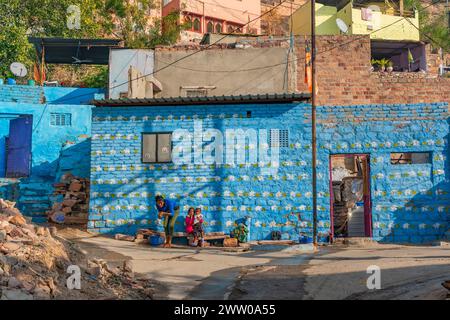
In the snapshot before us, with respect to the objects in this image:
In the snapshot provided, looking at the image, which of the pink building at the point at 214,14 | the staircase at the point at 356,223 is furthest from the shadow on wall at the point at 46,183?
the pink building at the point at 214,14

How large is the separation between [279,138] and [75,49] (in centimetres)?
1364

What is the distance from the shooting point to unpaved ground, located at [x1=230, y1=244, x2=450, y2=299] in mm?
9203

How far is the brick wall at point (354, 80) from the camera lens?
27.3 m

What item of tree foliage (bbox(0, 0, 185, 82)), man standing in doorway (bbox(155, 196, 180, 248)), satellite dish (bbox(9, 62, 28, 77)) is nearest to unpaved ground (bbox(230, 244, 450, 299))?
man standing in doorway (bbox(155, 196, 180, 248))

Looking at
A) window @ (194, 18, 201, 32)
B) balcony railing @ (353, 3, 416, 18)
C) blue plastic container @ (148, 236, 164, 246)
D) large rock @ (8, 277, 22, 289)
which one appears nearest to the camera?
large rock @ (8, 277, 22, 289)

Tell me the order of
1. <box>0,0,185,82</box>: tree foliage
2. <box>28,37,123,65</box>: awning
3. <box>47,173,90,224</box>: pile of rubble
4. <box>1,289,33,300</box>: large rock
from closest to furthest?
<box>1,289,33,300</box>: large rock < <box>47,173,90,224</box>: pile of rubble < <box>28,37,123,65</box>: awning < <box>0,0,185,82</box>: tree foliage

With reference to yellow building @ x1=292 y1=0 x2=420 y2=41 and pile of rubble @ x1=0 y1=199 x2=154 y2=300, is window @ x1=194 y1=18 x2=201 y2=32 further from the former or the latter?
pile of rubble @ x1=0 y1=199 x2=154 y2=300

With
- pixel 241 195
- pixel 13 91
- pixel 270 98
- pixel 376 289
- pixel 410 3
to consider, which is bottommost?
pixel 376 289

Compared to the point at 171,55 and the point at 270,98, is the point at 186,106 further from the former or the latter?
the point at 171,55

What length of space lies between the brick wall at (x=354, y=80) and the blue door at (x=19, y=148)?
12264mm

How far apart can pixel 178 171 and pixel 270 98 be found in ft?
11.8

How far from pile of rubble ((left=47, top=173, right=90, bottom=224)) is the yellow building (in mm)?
17538

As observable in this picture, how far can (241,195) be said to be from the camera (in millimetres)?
17891
